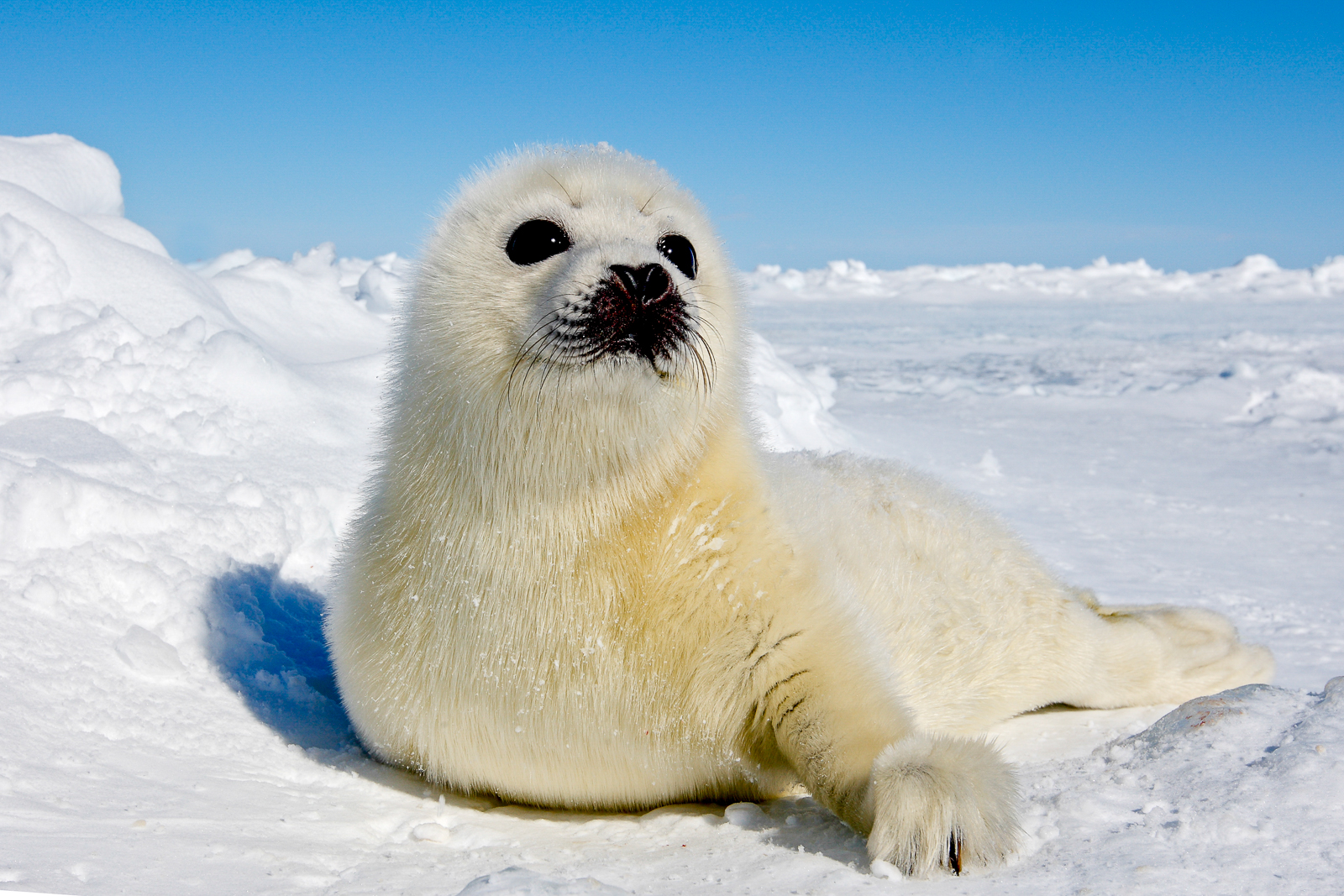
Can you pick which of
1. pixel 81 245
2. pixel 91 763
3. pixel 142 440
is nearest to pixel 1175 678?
pixel 91 763

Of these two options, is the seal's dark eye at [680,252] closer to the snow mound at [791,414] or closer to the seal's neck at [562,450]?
the seal's neck at [562,450]

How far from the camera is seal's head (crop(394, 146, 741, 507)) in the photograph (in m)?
1.75

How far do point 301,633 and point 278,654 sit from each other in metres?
0.21

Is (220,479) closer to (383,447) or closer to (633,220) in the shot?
(383,447)

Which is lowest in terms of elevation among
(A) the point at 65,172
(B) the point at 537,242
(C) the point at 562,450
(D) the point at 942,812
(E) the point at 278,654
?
(E) the point at 278,654

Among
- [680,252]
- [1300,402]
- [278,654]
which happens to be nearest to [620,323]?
[680,252]

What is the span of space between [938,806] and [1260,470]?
22.1ft

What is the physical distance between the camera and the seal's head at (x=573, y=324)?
1.75m

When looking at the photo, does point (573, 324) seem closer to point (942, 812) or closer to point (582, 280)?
point (582, 280)

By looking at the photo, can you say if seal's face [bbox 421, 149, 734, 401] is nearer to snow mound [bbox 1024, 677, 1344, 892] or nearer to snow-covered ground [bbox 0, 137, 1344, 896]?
snow-covered ground [bbox 0, 137, 1344, 896]

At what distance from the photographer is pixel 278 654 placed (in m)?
2.67

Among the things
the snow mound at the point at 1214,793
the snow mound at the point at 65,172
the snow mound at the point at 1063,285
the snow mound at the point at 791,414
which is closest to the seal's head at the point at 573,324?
the snow mound at the point at 1214,793

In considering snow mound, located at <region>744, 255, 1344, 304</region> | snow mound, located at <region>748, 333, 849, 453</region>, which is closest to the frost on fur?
snow mound, located at <region>748, 333, 849, 453</region>

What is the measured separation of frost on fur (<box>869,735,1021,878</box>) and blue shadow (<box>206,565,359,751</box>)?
1309 mm
